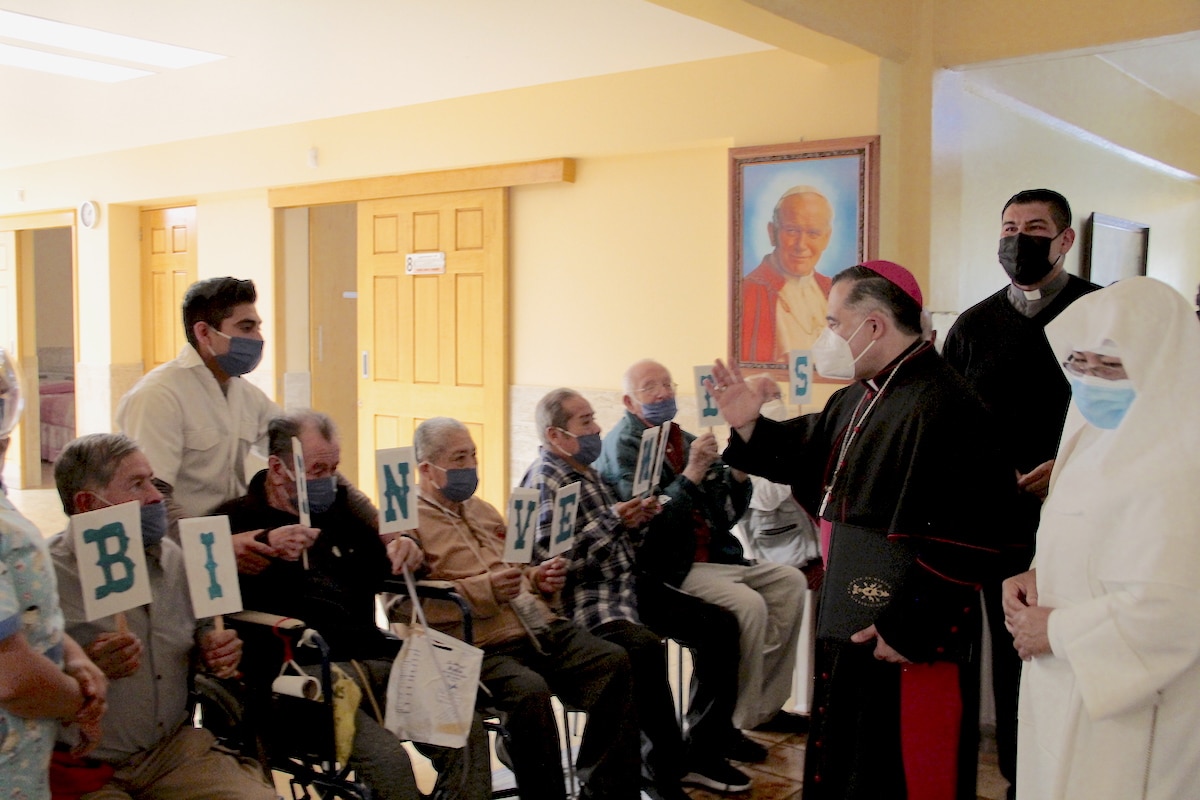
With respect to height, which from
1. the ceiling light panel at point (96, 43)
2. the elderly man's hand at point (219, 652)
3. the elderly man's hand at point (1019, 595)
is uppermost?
the ceiling light panel at point (96, 43)

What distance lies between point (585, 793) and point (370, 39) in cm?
346

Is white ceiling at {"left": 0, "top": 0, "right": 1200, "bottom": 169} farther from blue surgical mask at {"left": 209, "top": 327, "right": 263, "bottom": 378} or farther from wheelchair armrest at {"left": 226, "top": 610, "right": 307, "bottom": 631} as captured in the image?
wheelchair armrest at {"left": 226, "top": 610, "right": 307, "bottom": 631}

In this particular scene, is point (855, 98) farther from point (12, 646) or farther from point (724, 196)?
point (12, 646)

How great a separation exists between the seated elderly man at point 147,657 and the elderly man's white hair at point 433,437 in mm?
786

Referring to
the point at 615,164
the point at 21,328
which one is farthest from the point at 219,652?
the point at 21,328

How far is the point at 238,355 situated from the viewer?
303 centimetres

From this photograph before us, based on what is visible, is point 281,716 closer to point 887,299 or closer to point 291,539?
point 291,539

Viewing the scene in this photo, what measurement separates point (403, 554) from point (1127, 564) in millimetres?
1670

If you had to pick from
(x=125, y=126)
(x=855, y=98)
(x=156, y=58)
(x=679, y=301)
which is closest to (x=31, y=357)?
(x=125, y=126)

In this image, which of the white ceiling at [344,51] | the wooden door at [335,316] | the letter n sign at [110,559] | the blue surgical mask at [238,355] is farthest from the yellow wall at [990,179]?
the wooden door at [335,316]

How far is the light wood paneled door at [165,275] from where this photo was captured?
317 inches

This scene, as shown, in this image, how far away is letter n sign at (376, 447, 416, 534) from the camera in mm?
2641

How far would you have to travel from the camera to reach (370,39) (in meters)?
4.91

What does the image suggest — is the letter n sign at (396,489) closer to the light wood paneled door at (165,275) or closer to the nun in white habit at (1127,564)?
the nun in white habit at (1127,564)
